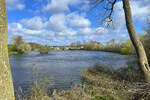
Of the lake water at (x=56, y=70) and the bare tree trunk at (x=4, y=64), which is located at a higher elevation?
the bare tree trunk at (x=4, y=64)

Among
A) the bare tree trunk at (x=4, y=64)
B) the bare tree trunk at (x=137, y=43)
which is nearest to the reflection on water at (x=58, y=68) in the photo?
the bare tree trunk at (x=137, y=43)

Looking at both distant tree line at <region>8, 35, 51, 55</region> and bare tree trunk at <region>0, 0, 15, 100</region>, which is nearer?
bare tree trunk at <region>0, 0, 15, 100</region>

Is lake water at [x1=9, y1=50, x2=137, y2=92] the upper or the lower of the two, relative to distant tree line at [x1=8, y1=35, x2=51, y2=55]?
lower

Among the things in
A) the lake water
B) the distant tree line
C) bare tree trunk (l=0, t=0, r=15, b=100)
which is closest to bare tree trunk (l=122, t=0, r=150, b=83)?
the lake water

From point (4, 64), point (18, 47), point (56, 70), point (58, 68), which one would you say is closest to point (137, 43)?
point (4, 64)

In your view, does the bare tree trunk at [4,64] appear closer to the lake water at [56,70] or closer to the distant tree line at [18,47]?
the lake water at [56,70]

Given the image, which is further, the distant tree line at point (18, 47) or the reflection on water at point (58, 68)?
the distant tree line at point (18, 47)

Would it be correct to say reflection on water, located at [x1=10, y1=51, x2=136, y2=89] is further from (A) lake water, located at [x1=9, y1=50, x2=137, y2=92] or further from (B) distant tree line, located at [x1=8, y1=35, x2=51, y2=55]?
(B) distant tree line, located at [x1=8, y1=35, x2=51, y2=55]

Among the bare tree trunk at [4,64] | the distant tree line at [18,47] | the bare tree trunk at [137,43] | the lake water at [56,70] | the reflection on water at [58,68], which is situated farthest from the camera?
the distant tree line at [18,47]

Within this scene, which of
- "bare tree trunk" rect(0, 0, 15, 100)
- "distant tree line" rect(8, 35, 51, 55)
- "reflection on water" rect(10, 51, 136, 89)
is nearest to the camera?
"bare tree trunk" rect(0, 0, 15, 100)

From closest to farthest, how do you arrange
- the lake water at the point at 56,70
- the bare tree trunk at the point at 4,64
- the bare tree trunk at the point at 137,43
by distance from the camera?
the bare tree trunk at the point at 4,64 → the bare tree trunk at the point at 137,43 → the lake water at the point at 56,70

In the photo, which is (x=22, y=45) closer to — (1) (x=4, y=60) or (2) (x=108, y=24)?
(2) (x=108, y=24)

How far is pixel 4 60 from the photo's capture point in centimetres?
188

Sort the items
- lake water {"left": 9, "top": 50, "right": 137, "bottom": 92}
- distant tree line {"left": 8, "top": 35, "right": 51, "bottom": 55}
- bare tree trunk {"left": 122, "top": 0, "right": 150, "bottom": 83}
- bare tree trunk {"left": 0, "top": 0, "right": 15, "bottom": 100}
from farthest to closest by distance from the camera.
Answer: distant tree line {"left": 8, "top": 35, "right": 51, "bottom": 55} → lake water {"left": 9, "top": 50, "right": 137, "bottom": 92} → bare tree trunk {"left": 122, "top": 0, "right": 150, "bottom": 83} → bare tree trunk {"left": 0, "top": 0, "right": 15, "bottom": 100}
